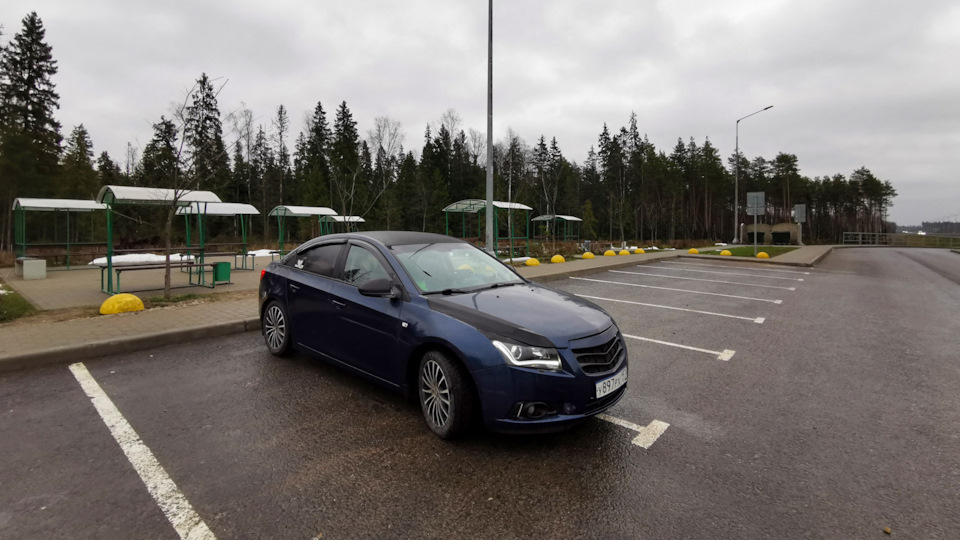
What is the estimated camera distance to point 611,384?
3.38 meters

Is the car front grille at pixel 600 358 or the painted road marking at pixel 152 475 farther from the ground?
the car front grille at pixel 600 358

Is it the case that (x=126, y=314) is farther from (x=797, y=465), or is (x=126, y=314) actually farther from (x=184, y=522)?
(x=797, y=465)

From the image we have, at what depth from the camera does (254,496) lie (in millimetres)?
2719

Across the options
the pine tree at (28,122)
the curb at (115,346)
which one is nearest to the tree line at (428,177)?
the pine tree at (28,122)

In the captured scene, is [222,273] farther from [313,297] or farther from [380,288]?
[380,288]

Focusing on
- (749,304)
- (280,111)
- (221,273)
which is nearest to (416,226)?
(280,111)

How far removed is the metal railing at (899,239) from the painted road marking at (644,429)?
75.4 meters

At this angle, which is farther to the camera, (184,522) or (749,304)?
(749,304)

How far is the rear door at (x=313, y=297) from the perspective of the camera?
4582 millimetres

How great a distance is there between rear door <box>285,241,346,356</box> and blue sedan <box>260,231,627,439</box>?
1cm

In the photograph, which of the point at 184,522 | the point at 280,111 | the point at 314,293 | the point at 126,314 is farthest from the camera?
the point at 280,111

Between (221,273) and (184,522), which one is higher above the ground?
(221,273)

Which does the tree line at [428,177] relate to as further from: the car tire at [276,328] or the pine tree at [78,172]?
the car tire at [276,328]

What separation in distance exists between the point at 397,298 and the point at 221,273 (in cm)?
964
